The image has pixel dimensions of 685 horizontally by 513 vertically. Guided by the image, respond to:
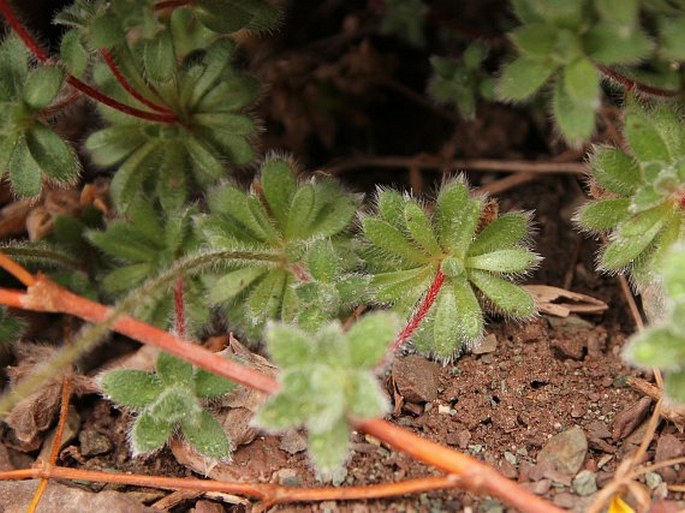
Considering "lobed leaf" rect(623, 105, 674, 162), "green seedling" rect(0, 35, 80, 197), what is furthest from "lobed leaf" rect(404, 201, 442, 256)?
"green seedling" rect(0, 35, 80, 197)

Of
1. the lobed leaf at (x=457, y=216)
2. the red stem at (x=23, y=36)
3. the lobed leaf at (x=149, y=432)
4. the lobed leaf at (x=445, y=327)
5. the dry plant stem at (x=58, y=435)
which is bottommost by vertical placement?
the dry plant stem at (x=58, y=435)

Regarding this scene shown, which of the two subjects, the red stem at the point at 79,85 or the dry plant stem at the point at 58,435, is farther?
the red stem at the point at 79,85

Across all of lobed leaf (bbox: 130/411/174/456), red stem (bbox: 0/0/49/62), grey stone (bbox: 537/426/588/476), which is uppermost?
red stem (bbox: 0/0/49/62)

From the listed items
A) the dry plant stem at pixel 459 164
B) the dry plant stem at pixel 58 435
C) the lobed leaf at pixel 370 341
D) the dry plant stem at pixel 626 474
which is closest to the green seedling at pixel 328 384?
the lobed leaf at pixel 370 341

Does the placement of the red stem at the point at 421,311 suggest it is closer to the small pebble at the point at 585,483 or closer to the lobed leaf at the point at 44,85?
the small pebble at the point at 585,483

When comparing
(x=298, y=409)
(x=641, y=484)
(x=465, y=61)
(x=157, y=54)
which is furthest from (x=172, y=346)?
(x=465, y=61)

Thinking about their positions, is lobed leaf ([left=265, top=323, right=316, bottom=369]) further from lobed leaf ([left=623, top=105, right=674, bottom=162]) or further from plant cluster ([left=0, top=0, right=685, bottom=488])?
lobed leaf ([left=623, top=105, right=674, bottom=162])
